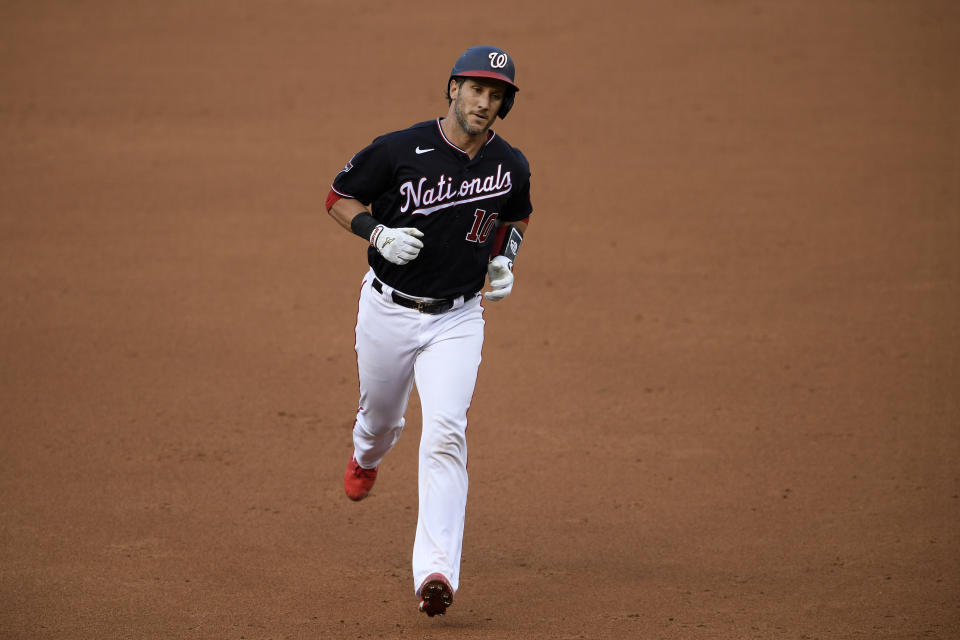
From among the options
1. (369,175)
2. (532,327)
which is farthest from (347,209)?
(532,327)

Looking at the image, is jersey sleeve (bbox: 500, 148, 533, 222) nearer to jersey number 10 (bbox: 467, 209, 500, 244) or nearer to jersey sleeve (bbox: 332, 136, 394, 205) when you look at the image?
jersey number 10 (bbox: 467, 209, 500, 244)

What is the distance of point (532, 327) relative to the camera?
9.90 m

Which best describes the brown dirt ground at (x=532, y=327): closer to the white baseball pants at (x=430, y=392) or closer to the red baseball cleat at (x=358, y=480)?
the red baseball cleat at (x=358, y=480)

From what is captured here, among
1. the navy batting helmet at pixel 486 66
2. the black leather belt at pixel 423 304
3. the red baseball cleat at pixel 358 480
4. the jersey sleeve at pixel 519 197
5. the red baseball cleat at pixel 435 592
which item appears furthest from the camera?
the red baseball cleat at pixel 358 480

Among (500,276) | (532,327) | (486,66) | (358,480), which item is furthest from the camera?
(532,327)

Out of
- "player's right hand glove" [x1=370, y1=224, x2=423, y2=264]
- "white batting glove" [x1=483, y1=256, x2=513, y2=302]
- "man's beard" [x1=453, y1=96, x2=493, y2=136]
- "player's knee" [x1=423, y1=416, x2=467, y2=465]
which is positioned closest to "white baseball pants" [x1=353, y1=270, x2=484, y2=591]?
"player's knee" [x1=423, y1=416, x2=467, y2=465]

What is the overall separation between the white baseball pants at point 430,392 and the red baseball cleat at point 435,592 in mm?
38

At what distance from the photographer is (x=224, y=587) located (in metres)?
5.52

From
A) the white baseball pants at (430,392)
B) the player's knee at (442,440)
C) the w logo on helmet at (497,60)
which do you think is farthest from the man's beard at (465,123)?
the player's knee at (442,440)

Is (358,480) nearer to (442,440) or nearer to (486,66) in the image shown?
(442,440)

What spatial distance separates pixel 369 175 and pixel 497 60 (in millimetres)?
795

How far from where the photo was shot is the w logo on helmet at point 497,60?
201 inches

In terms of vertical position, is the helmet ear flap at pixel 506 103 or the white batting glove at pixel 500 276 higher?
the helmet ear flap at pixel 506 103

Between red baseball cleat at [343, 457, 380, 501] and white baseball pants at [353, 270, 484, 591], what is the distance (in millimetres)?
291
